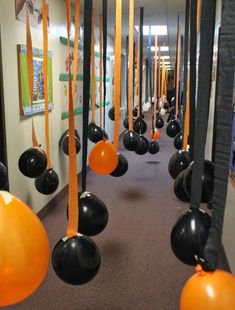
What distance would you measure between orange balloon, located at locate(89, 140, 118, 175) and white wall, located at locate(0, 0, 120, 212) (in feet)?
5.57

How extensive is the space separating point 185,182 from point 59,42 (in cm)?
347

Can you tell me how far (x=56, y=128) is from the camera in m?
3.86

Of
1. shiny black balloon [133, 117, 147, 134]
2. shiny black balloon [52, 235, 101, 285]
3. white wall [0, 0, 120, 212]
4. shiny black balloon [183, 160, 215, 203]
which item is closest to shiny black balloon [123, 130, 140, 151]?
shiny black balloon [133, 117, 147, 134]

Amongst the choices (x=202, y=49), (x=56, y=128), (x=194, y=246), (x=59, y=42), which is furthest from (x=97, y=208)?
(x=59, y=42)

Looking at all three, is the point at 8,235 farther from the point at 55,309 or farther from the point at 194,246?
the point at 55,309

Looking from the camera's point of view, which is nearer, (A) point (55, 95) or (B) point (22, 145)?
(B) point (22, 145)

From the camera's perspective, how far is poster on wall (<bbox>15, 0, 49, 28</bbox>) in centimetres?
278

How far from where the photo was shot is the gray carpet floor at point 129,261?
2.20 metres

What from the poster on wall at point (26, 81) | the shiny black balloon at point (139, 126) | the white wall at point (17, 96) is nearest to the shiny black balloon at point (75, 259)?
the shiny black balloon at point (139, 126)

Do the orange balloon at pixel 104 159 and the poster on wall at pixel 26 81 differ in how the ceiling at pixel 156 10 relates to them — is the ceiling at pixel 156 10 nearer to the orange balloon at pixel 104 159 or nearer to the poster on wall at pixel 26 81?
the poster on wall at pixel 26 81

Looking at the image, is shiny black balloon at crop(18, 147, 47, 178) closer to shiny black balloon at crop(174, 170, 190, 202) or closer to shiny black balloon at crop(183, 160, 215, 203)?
shiny black balloon at crop(174, 170, 190, 202)

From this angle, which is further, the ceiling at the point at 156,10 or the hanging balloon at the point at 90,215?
the ceiling at the point at 156,10

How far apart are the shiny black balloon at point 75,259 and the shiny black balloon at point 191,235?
0.62ft

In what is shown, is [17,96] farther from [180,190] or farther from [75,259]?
[75,259]
